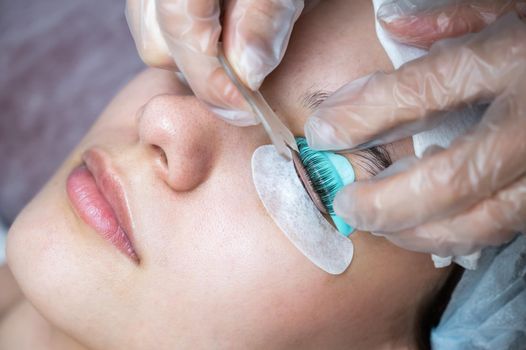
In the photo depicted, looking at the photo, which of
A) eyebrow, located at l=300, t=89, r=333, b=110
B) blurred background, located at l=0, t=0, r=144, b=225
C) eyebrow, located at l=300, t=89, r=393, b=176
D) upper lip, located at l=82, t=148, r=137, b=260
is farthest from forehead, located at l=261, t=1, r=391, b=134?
blurred background, located at l=0, t=0, r=144, b=225

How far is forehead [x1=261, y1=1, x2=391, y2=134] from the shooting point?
994 millimetres

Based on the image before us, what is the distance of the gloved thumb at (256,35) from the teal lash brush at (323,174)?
145mm

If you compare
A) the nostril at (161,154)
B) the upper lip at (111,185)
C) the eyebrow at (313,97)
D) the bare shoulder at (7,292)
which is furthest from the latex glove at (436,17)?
the bare shoulder at (7,292)

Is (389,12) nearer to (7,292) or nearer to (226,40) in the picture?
(226,40)

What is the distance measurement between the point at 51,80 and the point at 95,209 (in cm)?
108

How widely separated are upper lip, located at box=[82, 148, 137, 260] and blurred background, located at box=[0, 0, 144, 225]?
2.90 ft

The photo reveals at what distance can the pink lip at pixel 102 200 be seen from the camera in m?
1.00

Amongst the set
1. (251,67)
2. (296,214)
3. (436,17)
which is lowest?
(296,214)

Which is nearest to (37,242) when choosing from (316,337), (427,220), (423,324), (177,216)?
(177,216)

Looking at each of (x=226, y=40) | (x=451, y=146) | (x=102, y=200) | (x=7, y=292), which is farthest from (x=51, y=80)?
(x=451, y=146)

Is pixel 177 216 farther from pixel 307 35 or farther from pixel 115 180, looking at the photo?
pixel 307 35

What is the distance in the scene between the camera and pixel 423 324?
126 cm

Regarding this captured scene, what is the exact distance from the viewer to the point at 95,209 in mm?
1032

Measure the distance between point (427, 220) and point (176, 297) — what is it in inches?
17.4
